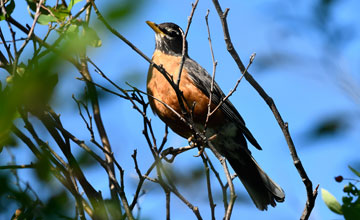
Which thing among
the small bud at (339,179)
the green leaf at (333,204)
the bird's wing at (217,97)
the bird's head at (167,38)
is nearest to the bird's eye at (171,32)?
the bird's head at (167,38)

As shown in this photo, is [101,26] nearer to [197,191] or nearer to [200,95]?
[197,191]

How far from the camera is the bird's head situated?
4849 millimetres

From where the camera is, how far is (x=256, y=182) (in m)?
4.10

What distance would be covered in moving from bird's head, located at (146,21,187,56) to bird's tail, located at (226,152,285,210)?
1343mm

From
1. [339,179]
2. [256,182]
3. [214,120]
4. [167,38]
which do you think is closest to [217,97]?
[214,120]

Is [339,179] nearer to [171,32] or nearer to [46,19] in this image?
[46,19]

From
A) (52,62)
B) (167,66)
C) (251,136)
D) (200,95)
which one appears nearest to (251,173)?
(251,136)

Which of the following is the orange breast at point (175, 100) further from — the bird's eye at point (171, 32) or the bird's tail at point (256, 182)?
the bird's eye at point (171, 32)

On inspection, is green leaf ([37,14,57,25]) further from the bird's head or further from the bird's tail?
the bird's tail

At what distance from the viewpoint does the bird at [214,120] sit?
12.8ft

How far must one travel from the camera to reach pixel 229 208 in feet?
6.92

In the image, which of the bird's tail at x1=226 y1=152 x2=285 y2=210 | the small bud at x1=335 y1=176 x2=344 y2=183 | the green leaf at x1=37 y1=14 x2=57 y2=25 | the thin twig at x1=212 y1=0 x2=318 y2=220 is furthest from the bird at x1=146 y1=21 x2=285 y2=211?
the small bud at x1=335 y1=176 x2=344 y2=183

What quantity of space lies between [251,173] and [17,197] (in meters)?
3.38

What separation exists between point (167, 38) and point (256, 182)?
1865 mm
